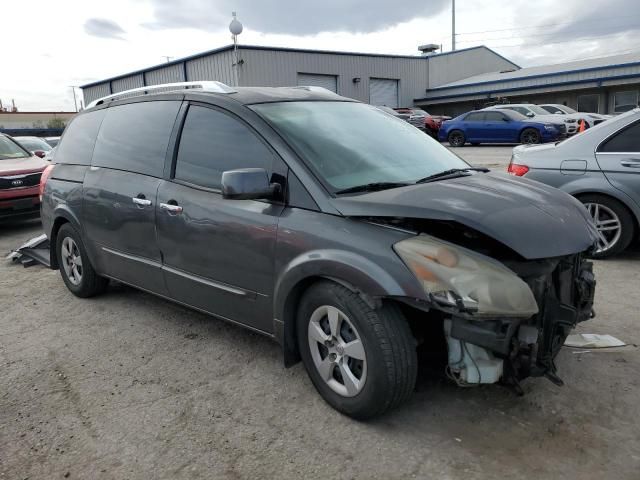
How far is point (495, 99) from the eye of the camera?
3347cm

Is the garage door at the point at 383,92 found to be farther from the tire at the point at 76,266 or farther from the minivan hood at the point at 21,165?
the tire at the point at 76,266

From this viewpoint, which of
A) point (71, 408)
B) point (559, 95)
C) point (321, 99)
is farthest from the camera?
point (559, 95)

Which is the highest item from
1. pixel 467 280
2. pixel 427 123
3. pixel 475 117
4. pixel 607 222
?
pixel 475 117

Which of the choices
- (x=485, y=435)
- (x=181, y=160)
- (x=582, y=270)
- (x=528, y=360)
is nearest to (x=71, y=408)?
(x=181, y=160)

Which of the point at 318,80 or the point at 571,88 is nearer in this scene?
the point at 571,88

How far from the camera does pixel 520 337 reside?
8.24 feet

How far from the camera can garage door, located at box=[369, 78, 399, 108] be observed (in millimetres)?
34812

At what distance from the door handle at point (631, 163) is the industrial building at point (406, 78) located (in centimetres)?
2446

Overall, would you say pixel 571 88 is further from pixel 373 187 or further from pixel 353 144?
pixel 373 187

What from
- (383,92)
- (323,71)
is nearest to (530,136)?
(323,71)

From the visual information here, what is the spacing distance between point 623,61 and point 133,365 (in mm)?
32885

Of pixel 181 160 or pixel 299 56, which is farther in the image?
pixel 299 56

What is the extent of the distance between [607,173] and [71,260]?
5.25 m

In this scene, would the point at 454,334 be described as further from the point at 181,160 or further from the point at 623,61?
the point at 623,61
